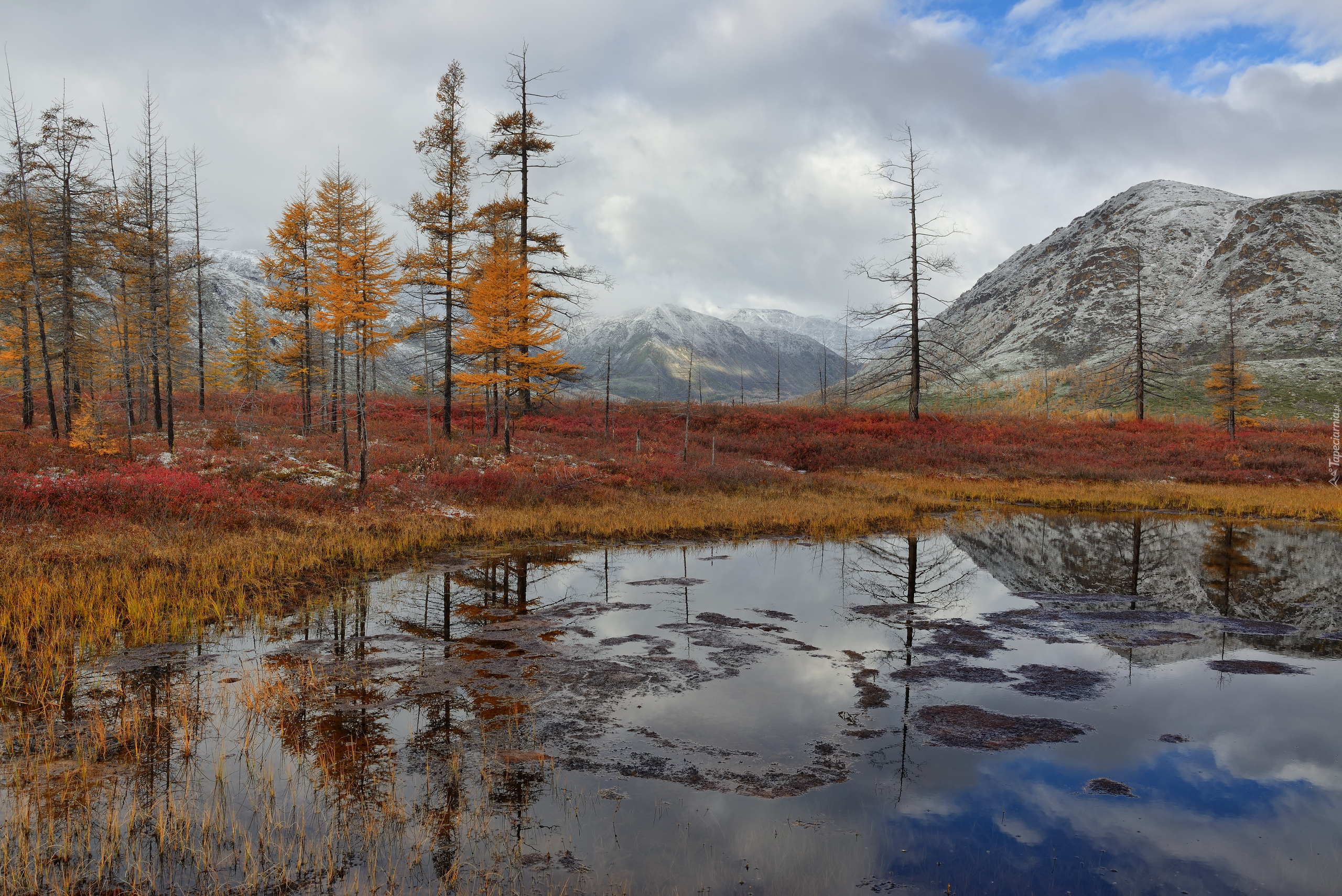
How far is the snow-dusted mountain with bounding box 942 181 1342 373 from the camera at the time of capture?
10319cm

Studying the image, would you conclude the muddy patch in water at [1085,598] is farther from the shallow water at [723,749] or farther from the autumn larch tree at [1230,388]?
the autumn larch tree at [1230,388]

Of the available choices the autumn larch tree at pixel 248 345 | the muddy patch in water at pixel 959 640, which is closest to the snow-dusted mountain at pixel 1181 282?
the autumn larch tree at pixel 248 345

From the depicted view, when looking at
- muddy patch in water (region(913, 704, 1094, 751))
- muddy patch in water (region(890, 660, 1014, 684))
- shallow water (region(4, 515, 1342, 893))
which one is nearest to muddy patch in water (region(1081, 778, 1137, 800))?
shallow water (region(4, 515, 1342, 893))

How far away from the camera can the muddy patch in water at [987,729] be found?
6770mm

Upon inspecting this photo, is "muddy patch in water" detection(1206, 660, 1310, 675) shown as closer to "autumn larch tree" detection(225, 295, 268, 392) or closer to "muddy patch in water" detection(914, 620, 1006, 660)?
"muddy patch in water" detection(914, 620, 1006, 660)

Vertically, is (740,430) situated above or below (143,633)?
above

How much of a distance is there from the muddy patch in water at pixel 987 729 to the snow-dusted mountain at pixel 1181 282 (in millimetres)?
113120

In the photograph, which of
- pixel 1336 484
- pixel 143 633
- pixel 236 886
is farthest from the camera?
pixel 1336 484

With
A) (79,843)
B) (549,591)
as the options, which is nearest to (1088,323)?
(549,591)

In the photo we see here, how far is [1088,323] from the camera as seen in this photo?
12569 cm

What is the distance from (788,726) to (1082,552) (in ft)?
45.2

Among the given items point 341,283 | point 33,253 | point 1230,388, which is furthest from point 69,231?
point 1230,388

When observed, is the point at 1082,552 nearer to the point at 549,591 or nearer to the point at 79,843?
the point at 549,591

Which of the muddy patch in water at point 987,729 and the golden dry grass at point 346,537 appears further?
the golden dry grass at point 346,537
